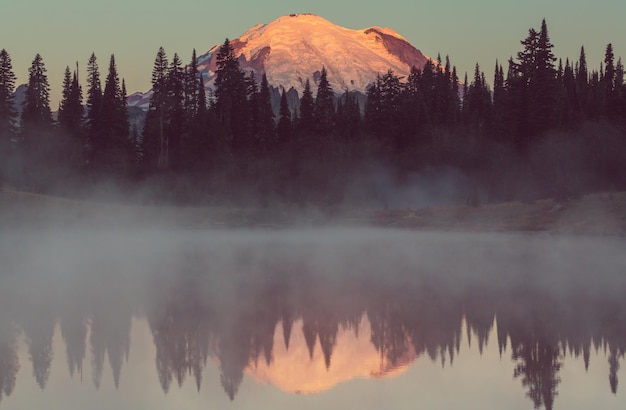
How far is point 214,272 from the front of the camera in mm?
36438

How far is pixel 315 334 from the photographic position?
2139 cm

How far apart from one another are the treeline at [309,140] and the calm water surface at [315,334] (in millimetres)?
50416

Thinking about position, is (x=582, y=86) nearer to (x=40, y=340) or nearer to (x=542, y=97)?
(x=542, y=97)

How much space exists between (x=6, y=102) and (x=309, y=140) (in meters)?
35.0

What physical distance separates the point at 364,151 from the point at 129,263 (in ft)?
220

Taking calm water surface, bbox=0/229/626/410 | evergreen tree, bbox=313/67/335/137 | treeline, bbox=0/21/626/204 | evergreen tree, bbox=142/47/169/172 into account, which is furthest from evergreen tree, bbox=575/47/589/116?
calm water surface, bbox=0/229/626/410

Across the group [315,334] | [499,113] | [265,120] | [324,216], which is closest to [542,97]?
[499,113]

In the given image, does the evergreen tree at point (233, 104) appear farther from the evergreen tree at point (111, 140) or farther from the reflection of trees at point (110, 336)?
the reflection of trees at point (110, 336)

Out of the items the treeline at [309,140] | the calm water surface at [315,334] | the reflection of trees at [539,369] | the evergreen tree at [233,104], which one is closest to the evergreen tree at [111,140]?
the treeline at [309,140]

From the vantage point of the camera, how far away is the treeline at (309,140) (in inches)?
3556

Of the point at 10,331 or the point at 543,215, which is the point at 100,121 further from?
the point at 10,331

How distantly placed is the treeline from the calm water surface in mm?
50416

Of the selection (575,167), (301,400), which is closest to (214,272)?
(301,400)

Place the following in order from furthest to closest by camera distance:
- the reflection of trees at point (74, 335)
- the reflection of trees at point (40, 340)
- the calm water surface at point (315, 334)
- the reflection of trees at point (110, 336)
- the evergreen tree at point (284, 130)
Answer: the evergreen tree at point (284, 130)
the reflection of trees at point (74, 335)
the reflection of trees at point (110, 336)
the reflection of trees at point (40, 340)
the calm water surface at point (315, 334)
